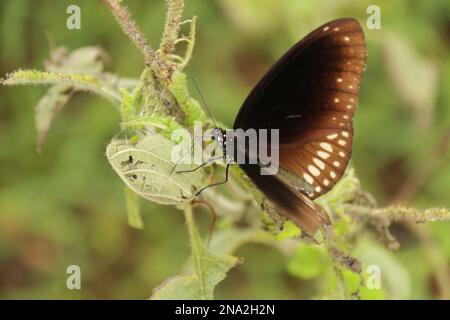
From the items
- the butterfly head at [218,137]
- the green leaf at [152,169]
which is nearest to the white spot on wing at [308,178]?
Result: the butterfly head at [218,137]

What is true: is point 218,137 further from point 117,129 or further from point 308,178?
point 117,129

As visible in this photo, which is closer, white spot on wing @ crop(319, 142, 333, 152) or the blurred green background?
white spot on wing @ crop(319, 142, 333, 152)

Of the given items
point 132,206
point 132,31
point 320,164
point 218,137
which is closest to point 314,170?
point 320,164

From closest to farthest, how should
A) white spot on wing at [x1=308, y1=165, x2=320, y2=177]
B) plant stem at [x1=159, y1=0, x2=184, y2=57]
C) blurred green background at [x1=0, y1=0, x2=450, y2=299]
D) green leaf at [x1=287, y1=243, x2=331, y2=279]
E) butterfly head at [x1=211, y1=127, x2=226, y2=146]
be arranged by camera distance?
plant stem at [x1=159, y1=0, x2=184, y2=57]
butterfly head at [x1=211, y1=127, x2=226, y2=146]
white spot on wing at [x1=308, y1=165, x2=320, y2=177]
green leaf at [x1=287, y1=243, x2=331, y2=279]
blurred green background at [x1=0, y1=0, x2=450, y2=299]

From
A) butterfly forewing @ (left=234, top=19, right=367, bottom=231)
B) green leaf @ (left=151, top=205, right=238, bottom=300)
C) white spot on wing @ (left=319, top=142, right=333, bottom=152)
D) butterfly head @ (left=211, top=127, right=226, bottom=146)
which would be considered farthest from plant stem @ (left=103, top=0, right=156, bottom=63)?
white spot on wing @ (left=319, top=142, right=333, bottom=152)

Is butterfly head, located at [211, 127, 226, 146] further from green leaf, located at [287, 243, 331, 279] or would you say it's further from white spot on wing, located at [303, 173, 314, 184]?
green leaf, located at [287, 243, 331, 279]
